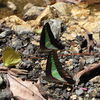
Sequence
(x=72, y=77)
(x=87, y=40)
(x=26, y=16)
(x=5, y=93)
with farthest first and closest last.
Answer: (x=26, y=16) → (x=87, y=40) → (x=72, y=77) → (x=5, y=93)

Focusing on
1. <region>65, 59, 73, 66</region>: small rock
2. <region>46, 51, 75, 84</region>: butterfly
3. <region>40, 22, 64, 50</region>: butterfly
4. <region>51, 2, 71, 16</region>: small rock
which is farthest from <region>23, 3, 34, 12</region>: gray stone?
<region>46, 51, 75, 84</region>: butterfly

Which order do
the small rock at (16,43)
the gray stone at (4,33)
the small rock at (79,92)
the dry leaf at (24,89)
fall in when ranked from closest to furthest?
the dry leaf at (24,89), the small rock at (79,92), the small rock at (16,43), the gray stone at (4,33)

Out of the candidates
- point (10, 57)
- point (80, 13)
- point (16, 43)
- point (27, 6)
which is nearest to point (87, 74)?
point (10, 57)

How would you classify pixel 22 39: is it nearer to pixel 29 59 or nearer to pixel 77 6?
pixel 29 59

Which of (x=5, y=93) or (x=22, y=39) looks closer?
(x=5, y=93)

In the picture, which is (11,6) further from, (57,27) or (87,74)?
(87,74)

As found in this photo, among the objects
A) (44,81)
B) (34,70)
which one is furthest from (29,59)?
(44,81)

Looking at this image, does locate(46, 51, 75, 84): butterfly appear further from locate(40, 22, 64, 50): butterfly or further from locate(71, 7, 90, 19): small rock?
locate(71, 7, 90, 19): small rock

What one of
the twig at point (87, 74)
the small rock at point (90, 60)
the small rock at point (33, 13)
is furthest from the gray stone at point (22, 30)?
the twig at point (87, 74)

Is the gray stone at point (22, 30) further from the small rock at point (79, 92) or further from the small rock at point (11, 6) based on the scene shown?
the small rock at point (79, 92)
